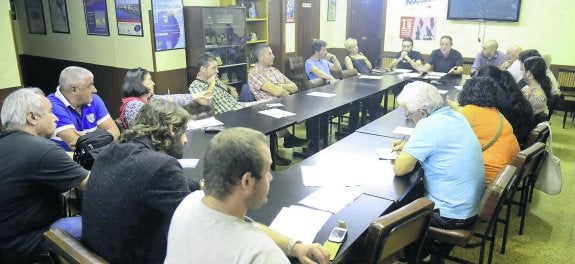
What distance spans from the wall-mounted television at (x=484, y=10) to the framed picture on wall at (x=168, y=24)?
14.8ft

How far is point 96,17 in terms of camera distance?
18.5ft

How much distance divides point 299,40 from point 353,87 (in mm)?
2923

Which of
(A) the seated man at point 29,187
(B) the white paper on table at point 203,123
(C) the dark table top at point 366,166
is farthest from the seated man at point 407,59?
(A) the seated man at point 29,187

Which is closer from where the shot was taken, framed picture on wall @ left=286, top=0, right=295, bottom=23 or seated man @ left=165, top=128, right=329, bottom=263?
seated man @ left=165, top=128, right=329, bottom=263

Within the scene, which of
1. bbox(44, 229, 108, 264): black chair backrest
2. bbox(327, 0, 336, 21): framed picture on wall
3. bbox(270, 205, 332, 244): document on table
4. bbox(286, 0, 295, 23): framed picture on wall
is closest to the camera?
bbox(44, 229, 108, 264): black chair backrest

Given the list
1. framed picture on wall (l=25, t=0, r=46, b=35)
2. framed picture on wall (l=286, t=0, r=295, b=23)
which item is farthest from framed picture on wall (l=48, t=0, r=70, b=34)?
framed picture on wall (l=286, t=0, r=295, b=23)

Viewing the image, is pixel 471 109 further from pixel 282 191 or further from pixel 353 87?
pixel 353 87

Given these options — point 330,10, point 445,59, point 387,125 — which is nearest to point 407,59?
point 445,59

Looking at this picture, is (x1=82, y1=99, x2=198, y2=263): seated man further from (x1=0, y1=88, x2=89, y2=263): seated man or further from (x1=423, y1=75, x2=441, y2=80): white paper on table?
(x1=423, y1=75, x2=441, y2=80): white paper on table

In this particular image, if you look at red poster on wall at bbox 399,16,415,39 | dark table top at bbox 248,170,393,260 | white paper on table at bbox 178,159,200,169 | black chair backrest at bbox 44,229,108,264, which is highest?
red poster on wall at bbox 399,16,415,39

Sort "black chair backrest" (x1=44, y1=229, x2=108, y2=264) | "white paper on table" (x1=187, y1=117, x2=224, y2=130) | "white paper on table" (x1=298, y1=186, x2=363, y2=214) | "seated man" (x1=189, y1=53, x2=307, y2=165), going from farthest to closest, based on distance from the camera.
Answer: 1. "seated man" (x1=189, y1=53, x2=307, y2=165)
2. "white paper on table" (x1=187, y1=117, x2=224, y2=130)
3. "white paper on table" (x1=298, y1=186, x2=363, y2=214)
4. "black chair backrest" (x1=44, y1=229, x2=108, y2=264)

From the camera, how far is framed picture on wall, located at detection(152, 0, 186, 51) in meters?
5.20

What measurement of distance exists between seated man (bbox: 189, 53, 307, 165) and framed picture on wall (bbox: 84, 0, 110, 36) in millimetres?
2065

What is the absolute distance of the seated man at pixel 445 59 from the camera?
21.0 feet
